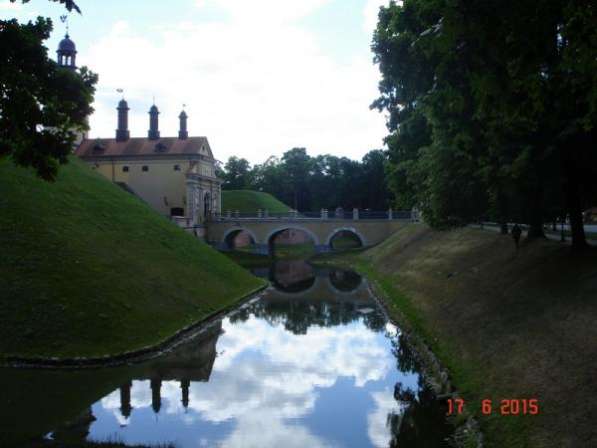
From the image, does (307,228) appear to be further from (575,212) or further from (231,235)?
(575,212)

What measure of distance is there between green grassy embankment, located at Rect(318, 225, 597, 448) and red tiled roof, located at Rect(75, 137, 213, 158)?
44.0 m

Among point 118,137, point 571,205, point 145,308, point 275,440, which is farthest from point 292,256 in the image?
point 275,440

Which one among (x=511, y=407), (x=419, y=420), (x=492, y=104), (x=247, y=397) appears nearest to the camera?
(x=492, y=104)

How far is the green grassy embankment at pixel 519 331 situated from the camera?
1198 centimetres

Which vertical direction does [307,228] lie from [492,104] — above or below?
below

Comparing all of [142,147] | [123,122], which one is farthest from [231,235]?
[123,122]

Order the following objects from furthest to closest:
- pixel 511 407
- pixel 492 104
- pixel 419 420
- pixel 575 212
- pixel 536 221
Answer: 1. pixel 536 221
2. pixel 575 212
3. pixel 419 420
4. pixel 511 407
5. pixel 492 104

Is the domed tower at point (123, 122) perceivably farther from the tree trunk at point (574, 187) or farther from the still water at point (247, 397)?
the tree trunk at point (574, 187)

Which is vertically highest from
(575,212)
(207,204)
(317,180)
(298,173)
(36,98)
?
(298,173)

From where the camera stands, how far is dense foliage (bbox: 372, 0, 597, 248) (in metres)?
10.2

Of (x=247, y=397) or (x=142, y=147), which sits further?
(x=142, y=147)

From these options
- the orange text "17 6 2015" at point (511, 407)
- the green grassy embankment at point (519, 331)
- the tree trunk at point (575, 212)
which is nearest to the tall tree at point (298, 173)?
the green grassy embankment at point (519, 331)

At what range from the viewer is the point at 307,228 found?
71.6m

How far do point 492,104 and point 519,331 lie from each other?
7.92m
